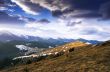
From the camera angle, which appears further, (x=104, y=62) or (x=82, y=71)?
(x=104, y=62)

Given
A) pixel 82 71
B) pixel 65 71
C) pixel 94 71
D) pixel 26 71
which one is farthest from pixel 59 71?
pixel 26 71

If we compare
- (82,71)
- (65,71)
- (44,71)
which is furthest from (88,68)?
(44,71)

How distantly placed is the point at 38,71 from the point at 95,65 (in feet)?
94.8

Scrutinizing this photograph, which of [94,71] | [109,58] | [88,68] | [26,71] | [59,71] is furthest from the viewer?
[26,71]

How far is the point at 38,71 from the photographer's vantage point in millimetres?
103812

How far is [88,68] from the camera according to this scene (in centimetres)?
8431

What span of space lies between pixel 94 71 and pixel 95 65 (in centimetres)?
962

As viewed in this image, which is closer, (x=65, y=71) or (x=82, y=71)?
(x=82, y=71)

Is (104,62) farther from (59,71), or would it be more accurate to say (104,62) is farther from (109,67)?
(59,71)

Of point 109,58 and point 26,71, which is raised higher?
point 109,58

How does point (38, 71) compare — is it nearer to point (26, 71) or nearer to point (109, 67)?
point (26, 71)

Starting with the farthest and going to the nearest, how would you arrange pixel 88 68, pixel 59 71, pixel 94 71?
1. pixel 59 71
2. pixel 88 68
3. pixel 94 71

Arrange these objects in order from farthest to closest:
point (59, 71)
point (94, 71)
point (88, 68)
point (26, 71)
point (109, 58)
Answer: point (26, 71) → point (109, 58) → point (59, 71) → point (88, 68) → point (94, 71)

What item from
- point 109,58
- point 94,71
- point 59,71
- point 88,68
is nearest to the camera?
point 94,71
